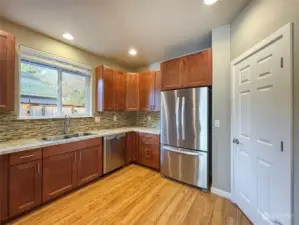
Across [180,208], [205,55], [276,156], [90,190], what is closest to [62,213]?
[90,190]

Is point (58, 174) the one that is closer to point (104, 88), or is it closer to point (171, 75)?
point (104, 88)

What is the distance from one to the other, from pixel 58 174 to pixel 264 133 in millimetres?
2740

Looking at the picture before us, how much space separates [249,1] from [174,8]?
0.88m

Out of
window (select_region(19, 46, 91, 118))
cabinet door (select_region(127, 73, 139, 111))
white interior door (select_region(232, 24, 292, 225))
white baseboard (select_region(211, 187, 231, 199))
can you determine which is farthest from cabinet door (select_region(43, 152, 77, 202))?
white interior door (select_region(232, 24, 292, 225))

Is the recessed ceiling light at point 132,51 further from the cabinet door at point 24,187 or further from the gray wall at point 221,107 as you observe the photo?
the cabinet door at point 24,187

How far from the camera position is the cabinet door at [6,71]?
1876mm

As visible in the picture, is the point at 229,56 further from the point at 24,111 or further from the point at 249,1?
the point at 24,111

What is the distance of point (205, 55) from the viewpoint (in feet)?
8.07

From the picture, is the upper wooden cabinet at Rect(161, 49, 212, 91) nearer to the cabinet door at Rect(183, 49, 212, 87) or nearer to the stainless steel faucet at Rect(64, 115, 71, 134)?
the cabinet door at Rect(183, 49, 212, 87)

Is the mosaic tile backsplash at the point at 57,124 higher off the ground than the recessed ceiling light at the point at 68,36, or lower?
lower

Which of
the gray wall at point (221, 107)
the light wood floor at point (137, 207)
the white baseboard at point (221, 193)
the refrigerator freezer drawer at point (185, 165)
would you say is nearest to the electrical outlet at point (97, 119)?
the light wood floor at point (137, 207)

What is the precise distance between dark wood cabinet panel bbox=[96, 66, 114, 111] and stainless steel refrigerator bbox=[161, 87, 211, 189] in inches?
52.0

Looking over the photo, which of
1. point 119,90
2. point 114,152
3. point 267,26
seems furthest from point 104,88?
point 267,26

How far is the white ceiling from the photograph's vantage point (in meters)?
1.81
